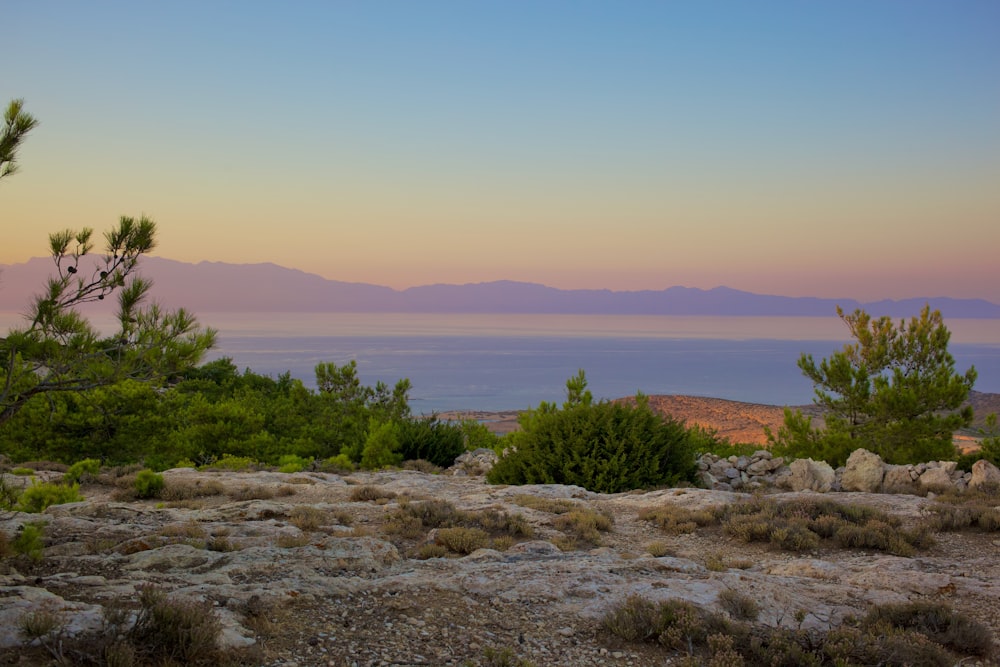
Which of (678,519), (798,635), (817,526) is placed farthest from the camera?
(678,519)

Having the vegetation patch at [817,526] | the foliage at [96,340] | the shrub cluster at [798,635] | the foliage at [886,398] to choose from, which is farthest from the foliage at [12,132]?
the foliage at [886,398]

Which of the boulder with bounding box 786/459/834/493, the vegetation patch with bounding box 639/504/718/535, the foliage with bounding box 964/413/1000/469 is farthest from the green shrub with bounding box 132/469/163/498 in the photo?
the foliage with bounding box 964/413/1000/469

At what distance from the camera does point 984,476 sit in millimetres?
11023

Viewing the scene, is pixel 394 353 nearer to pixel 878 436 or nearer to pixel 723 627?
pixel 878 436

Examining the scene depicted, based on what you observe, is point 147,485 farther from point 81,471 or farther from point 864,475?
point 864,475

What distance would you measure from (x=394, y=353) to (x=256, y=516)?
2055 inches

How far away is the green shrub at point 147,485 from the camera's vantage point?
987 centimetres

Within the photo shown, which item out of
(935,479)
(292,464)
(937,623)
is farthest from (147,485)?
(935,479)

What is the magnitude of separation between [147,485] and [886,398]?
51.6 ft

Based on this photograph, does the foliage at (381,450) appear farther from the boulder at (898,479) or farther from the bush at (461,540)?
the boulder at (898,479)

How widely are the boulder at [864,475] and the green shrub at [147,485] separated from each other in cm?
1170

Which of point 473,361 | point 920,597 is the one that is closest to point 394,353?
point 473,361

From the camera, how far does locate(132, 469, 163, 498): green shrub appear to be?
32.4 feet

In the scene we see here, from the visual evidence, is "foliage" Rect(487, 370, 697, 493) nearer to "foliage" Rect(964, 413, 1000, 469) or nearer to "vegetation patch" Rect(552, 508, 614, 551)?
"vegetation patch" Rect(552, 508, 614, 551)
